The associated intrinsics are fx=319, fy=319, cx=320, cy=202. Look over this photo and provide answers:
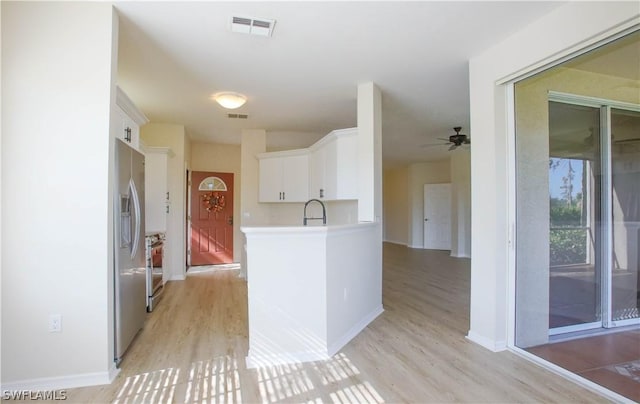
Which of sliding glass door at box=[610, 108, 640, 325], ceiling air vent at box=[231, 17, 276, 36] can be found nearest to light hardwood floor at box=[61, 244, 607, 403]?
sliding glass door at box=[610, 108, 640, 325]

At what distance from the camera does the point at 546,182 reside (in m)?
2.76

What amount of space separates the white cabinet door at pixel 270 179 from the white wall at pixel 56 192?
3.39 m

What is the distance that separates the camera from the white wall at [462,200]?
757 cm

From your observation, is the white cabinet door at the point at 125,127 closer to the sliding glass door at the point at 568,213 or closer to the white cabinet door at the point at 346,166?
the white cabinet door at the point at 346,166

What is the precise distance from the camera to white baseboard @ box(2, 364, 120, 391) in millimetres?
2047

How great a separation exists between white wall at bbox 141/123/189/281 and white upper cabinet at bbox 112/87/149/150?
2227mm

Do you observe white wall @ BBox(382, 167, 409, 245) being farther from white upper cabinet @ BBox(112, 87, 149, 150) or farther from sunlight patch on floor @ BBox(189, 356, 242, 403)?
sunlight patch on floor @ BBox(189, 356, 242, 403)

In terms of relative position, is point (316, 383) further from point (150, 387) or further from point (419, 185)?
→ point (419, 185)

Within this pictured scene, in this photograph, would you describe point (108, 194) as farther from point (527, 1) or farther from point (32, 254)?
point (527, 1)

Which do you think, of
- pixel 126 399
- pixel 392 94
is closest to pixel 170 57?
pixel 392 94

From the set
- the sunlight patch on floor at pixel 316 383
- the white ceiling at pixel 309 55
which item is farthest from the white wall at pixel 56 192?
the sunlight patch on floor at pixel 316 383

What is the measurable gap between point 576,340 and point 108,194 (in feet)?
12.9

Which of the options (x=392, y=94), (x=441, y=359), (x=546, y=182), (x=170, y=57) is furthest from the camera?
(x=392, y=94)

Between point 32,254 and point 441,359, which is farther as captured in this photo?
point 441,359
